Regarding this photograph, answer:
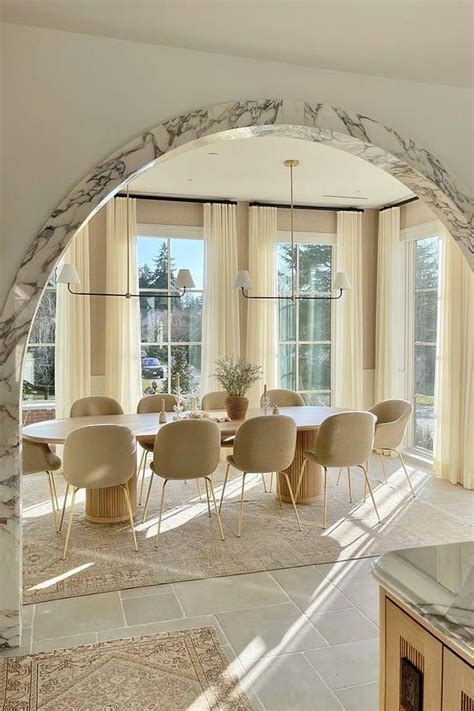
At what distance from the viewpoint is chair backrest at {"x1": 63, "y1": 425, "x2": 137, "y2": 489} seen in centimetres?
384

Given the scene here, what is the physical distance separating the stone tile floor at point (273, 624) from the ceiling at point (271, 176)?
308 cm

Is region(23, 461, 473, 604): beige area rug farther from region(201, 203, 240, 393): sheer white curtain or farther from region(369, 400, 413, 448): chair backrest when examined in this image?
region(201, 203, 240, 393): sheer white curtain

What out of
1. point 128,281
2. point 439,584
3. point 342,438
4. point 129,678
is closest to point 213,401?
point 128,281

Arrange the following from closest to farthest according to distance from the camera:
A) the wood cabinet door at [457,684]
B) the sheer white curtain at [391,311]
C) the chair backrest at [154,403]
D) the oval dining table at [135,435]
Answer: the wood cabinet door at [457,684] → the oval dining table at [135,435] → the chair backrest at [154,403] → the sheer white curtain at [391,311]

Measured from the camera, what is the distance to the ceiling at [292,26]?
2.56 m

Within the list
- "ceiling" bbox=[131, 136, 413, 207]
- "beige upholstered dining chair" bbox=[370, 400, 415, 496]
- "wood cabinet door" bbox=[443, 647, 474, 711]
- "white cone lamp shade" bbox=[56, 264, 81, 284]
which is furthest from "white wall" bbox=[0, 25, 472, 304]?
"beige upholstered dining chair" bbox=[370, 400, 415, 496]

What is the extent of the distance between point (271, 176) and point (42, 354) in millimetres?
3008

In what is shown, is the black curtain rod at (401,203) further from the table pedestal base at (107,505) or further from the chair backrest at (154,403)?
the table pedestal base at (107,505)

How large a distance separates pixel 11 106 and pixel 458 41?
2.19m

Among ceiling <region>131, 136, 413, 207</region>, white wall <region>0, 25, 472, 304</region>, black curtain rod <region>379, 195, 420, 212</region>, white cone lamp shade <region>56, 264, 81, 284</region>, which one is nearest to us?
white wall <region>0, 25, 472, 304</region>

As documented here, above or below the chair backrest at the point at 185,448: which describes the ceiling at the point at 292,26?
above

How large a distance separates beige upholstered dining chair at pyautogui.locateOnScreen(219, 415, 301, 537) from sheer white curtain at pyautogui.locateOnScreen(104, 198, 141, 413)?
2.37 m

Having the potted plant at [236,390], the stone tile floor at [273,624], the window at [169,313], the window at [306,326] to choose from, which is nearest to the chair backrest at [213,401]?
the potted plant at [236,390]

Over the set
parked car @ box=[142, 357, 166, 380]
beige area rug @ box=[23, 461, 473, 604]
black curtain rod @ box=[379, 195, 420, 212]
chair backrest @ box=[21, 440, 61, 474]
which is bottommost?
beige area rug @ box=[23, 461, 473, 604]
